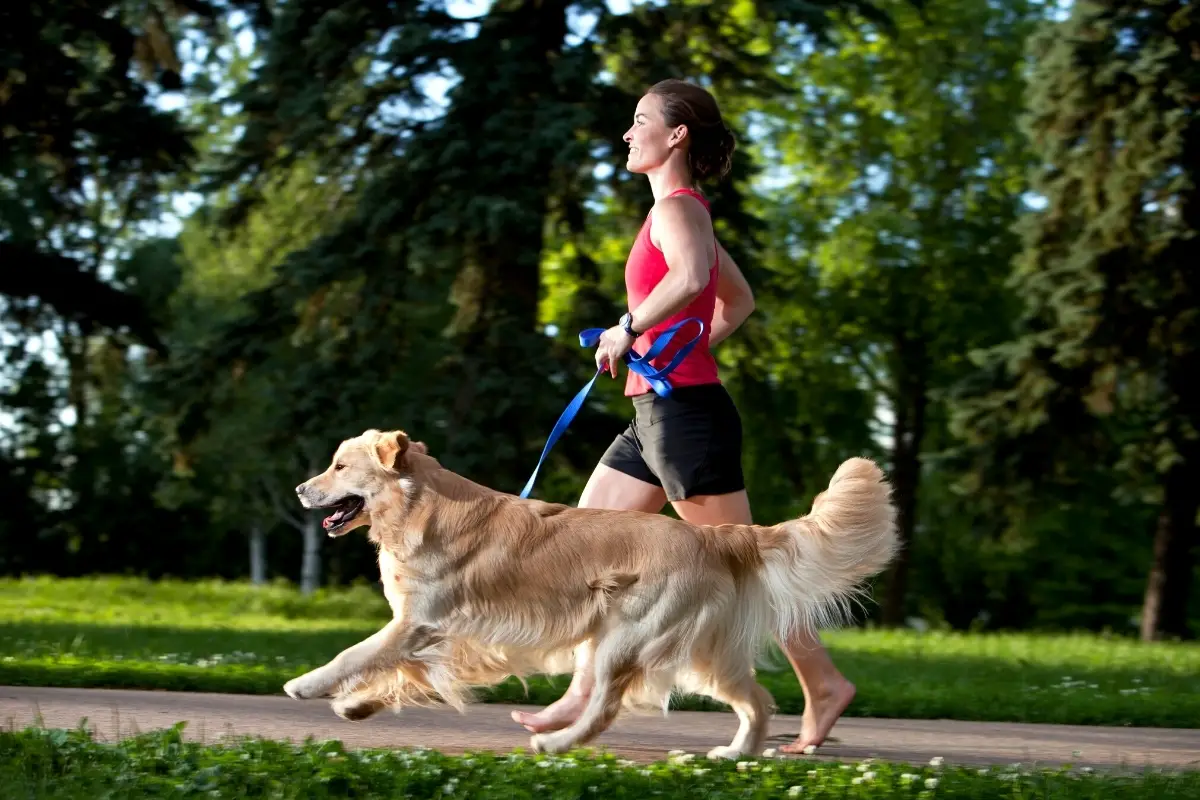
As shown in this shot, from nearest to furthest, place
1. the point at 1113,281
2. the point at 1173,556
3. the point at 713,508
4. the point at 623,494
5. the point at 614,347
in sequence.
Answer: the point at 614,347, the point at 713,508, the point at 623,494, the point at 1113,281, the point at 1173,556

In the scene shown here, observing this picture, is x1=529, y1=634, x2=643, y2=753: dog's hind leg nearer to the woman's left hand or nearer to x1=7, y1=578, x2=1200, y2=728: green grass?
the woman's left hand

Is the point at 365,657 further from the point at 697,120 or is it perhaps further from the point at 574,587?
the point at 697,120

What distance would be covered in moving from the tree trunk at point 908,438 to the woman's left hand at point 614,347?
2407 centimetres

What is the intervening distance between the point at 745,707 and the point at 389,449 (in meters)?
1.62

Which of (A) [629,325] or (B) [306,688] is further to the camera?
(A) [629,325]

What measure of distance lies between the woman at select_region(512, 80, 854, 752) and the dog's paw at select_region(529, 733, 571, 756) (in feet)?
0.99

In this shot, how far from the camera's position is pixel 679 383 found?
5.77 meters

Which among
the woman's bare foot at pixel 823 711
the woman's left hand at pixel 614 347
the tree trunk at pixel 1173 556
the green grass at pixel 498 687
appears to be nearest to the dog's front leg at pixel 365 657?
the woman's left hand at pixel 614 347

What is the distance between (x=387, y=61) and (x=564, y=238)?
113 inches

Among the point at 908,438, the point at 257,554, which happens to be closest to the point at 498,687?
the point at 908,438

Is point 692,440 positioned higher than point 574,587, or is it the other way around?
point 692,440

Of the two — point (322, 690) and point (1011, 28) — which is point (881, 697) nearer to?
point (322, 690)

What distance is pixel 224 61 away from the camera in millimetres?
19938

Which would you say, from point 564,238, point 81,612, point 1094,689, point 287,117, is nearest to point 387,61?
point 287,117
